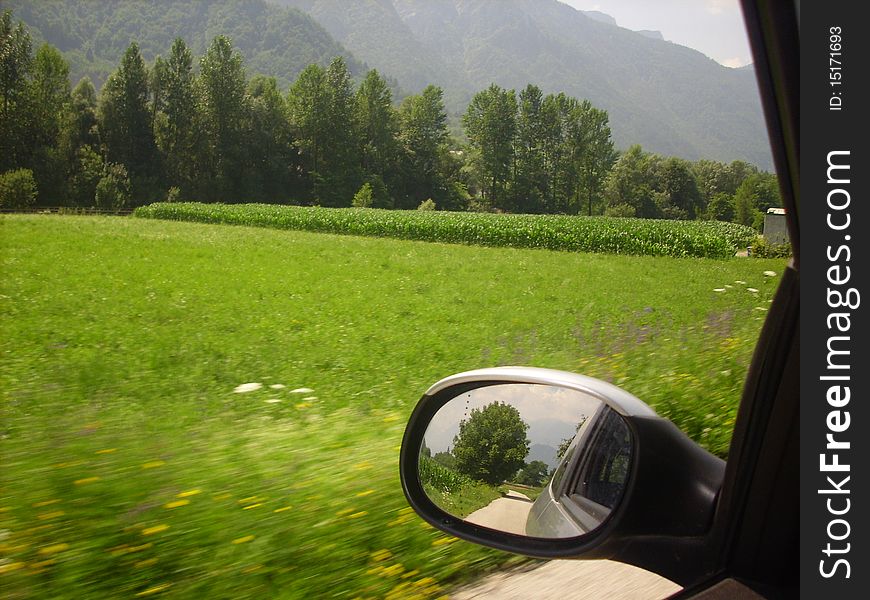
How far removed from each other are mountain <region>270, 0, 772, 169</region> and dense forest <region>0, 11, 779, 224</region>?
30cm

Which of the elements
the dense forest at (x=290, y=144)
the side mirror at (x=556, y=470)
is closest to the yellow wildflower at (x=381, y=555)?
the side mirror at (x=556, y=470)

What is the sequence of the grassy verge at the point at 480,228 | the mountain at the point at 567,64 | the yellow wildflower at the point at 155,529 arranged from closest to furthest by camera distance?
the yellow wildflower at the point at 155,529, the mountain at the point at 567,64, the grassy verge at the point at 480,228

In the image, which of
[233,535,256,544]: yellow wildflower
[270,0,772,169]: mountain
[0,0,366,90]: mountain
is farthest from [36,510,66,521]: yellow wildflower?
[0,0,366,90]: mountain

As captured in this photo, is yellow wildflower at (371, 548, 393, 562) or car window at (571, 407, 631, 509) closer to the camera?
car window at (571, 407, 631, 509)

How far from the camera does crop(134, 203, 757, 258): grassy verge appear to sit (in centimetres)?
812

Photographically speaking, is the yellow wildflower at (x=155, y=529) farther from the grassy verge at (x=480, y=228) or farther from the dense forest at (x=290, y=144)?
the grassy verge at (x=480, y=228)

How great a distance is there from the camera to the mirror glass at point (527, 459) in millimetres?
811

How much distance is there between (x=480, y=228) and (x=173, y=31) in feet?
16.2

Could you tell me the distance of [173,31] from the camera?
6.95 m

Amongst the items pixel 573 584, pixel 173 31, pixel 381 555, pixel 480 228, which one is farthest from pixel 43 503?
A: pixel 480 228

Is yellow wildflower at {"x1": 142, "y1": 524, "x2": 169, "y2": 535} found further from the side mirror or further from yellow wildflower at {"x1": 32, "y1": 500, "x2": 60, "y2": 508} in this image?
the side mirror

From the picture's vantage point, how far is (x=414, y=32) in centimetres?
1031

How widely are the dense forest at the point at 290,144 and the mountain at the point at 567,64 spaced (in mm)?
304

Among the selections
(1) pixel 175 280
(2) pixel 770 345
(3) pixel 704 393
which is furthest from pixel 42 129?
(2) pixel 770 345
